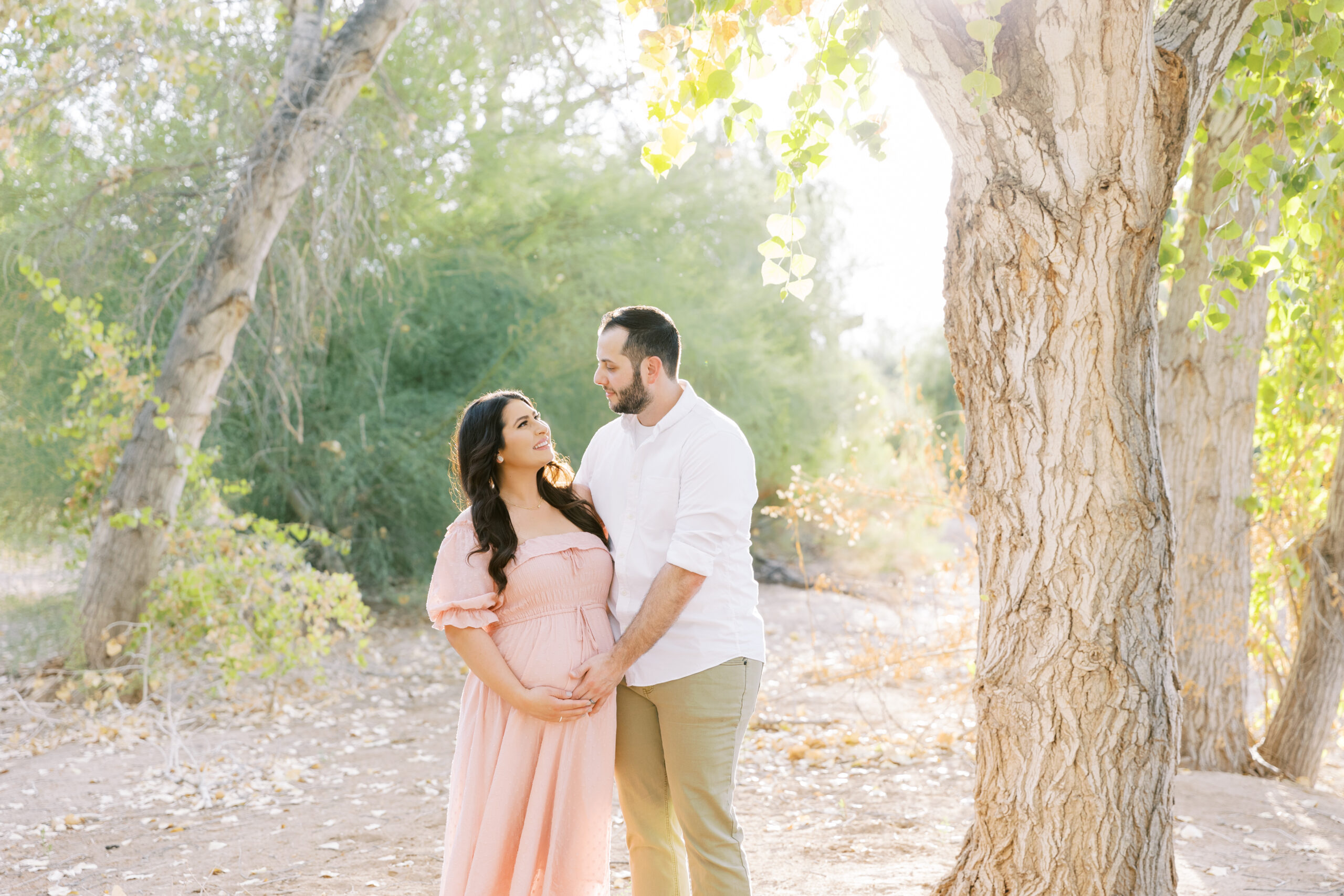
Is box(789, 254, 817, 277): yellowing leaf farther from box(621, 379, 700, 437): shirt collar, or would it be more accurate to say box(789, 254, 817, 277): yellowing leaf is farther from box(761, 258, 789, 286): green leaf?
box(621, 379, 700, 437): shirt collar

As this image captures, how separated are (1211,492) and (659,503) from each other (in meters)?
2.91

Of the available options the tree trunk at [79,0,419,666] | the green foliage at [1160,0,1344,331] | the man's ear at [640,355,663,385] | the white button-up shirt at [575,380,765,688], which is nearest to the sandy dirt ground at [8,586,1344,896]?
the tree trunk at [79,0,419,666]

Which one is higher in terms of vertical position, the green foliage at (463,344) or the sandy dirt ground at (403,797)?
the green foliage at (463,344)

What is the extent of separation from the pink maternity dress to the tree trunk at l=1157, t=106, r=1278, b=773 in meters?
2.89

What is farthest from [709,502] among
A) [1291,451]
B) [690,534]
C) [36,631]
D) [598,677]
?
[36,631]

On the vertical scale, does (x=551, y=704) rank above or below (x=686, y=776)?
above

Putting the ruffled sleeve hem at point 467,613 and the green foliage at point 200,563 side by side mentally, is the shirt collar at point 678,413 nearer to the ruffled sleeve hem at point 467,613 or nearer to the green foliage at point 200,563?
the ruffled sleeve hem at point 467,613

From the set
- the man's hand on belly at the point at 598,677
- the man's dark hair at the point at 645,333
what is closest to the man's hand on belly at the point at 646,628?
the man's hand on belly at the point at 598,677

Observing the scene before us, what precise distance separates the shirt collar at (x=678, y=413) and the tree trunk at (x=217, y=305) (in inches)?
146

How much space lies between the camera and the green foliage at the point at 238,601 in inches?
202

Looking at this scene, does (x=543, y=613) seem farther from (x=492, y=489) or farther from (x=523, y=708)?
(x=492, y=489)

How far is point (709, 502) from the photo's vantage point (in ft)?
7.15

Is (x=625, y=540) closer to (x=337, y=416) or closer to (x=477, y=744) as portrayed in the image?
(x=477, y=744)

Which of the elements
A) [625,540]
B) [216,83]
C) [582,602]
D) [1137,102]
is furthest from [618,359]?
[216,83]
